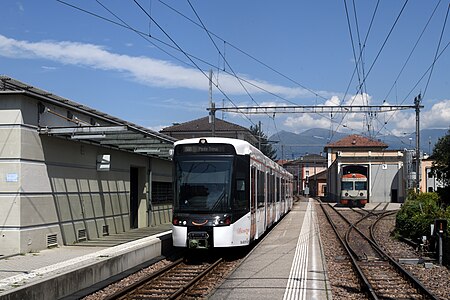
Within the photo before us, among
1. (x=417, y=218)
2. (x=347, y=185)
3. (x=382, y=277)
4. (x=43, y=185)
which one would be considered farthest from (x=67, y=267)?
(x=347, y=185)

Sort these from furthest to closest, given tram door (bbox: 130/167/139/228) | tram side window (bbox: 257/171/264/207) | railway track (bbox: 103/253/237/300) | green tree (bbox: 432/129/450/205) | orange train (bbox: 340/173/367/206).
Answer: orange train (bbox: 340/173/367/206) < green tree (bbox: 432/129/450/205) < tram door (bbox: 130/167/139/228) < tram side window (bbox: 257/171/264/207) < railway track (bbox: 103/253/237/300)

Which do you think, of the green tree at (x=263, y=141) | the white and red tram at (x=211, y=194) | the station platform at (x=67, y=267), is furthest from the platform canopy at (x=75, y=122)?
the green tree at (x=263, y=141)

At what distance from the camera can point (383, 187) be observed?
221ft

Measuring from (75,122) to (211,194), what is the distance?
4836 millimetres

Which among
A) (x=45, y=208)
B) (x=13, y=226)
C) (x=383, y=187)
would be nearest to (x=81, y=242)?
(x=45, y=208)

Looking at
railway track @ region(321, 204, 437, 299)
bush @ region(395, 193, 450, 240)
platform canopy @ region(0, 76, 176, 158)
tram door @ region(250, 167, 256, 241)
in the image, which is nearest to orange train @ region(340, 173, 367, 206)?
bush @ region(395, 193, 450, 240)

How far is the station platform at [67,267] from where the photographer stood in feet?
31.7

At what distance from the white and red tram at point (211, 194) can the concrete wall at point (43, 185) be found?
3.31 m

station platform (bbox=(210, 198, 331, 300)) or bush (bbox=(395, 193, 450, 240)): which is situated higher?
bush (bbox=(395, 193, 450, 240))

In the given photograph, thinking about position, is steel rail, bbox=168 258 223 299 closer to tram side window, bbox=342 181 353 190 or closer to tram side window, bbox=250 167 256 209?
tram side window, bbox=250 167 256 209

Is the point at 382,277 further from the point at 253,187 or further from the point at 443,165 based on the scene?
the point at 443,165

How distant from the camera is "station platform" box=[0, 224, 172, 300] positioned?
967 cm

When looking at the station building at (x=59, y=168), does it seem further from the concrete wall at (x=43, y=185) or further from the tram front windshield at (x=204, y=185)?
the tram front windshield at (x=204, y=185)

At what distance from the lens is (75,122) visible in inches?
674
